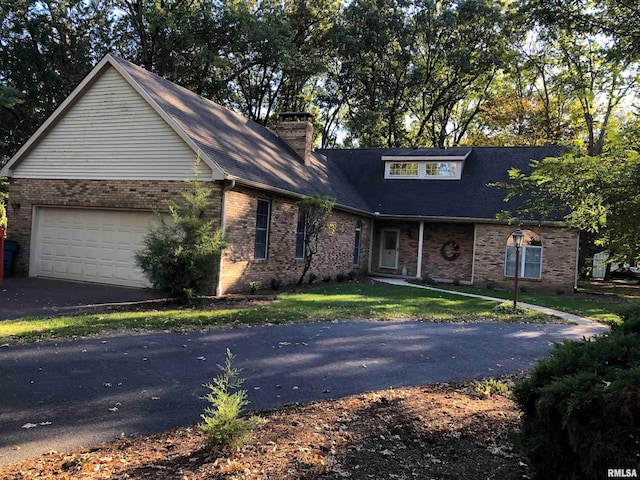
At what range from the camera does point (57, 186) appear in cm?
1384

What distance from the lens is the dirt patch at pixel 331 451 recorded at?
10.5 ft

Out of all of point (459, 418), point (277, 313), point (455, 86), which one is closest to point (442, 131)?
point (455, 86)

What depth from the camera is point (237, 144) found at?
14297mm

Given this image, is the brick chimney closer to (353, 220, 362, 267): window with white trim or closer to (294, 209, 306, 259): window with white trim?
(353, 220, 362, 267): window with white trim

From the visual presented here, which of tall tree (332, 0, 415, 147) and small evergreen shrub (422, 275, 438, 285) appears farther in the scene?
tall tree (332, 0, 415, 147)

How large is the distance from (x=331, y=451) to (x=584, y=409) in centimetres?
183

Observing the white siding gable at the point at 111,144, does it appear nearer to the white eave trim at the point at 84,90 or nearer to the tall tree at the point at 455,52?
the white eave trim at the point at 84,90

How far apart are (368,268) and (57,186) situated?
12.9 m

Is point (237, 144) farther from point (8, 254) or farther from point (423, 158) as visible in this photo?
point (423, 158)

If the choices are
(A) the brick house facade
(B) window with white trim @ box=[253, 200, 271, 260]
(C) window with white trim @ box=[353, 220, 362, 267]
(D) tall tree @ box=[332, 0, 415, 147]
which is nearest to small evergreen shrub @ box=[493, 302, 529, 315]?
(A) the brick house facade

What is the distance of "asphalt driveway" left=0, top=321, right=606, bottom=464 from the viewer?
409cm

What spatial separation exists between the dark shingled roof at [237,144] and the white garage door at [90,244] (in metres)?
2.71

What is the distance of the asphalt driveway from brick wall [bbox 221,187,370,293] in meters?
4.18

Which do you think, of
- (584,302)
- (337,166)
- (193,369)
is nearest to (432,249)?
(584,302)
